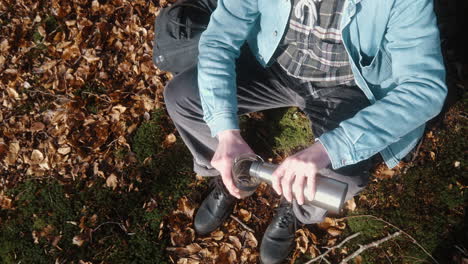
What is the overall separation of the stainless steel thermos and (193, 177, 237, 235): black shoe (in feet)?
2.34

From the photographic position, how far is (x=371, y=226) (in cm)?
275

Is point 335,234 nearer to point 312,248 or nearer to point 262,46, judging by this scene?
point 312,248

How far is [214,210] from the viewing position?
2656mm

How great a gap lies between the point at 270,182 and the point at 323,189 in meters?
0.24

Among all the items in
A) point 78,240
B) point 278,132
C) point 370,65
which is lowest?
point 78,240

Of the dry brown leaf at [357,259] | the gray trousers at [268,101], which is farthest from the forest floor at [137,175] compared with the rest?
the gray trousers at [268,101]

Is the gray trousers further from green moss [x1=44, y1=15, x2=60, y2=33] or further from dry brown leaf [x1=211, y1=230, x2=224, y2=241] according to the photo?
green moss [x1=44, y1=15, x2=60, y2=33]

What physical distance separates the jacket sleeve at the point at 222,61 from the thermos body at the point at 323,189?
319mm

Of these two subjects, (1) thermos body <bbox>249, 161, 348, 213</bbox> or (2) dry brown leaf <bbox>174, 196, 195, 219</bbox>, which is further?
(2) dry brown leaf <bbox>174, 196, 195, 219</bbox>

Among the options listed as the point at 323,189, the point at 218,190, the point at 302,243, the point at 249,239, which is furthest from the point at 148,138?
the point at 323,189

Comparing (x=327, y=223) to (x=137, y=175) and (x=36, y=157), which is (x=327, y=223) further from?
(x=36, y=157)

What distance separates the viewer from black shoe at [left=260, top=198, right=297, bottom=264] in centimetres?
254

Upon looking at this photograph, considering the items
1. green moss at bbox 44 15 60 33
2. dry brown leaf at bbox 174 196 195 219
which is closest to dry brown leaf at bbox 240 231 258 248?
dry brown leaf at bbox 174 196 195 219

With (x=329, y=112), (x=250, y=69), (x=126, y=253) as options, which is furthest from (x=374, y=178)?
(x=126, y=253)
